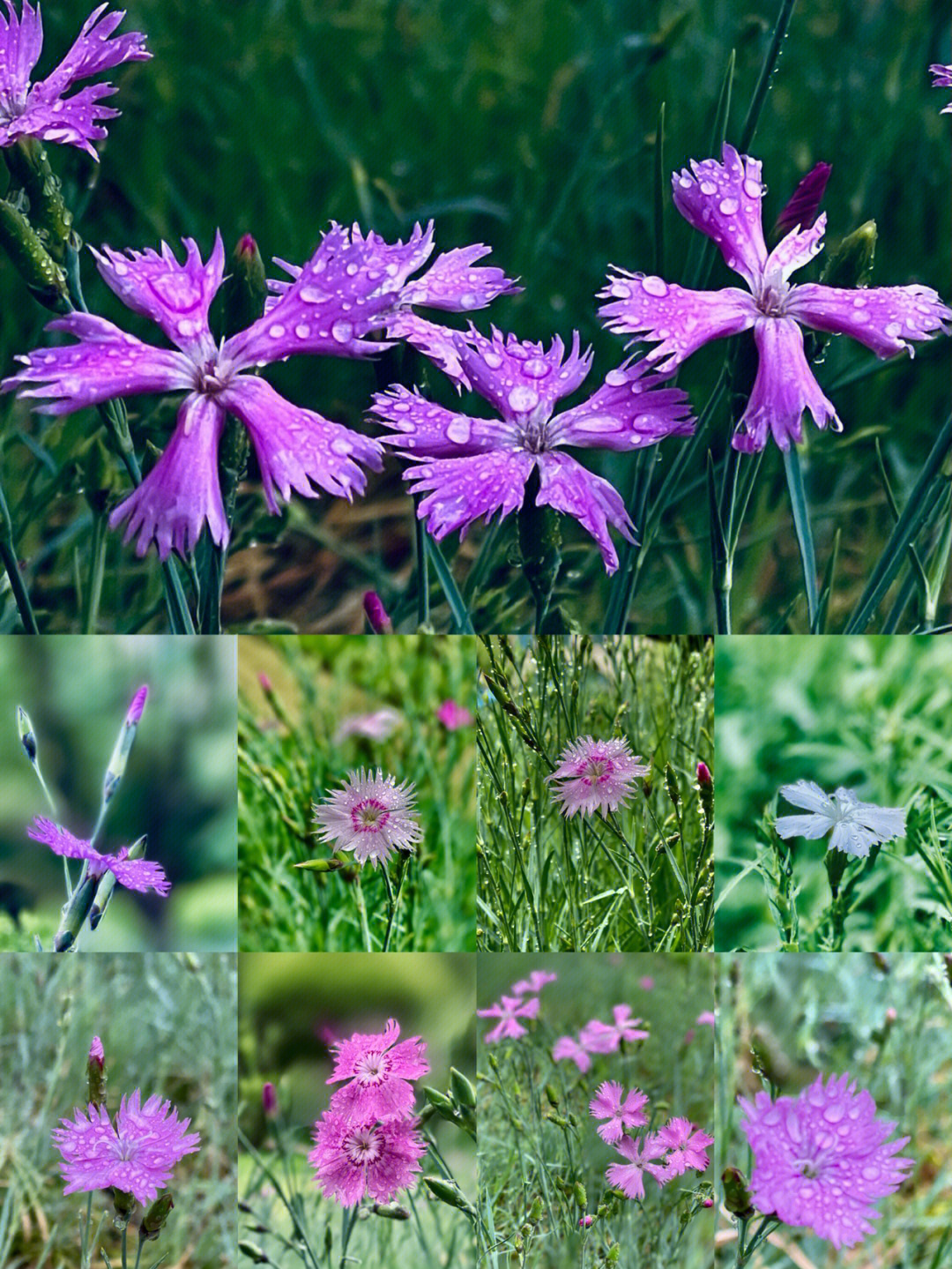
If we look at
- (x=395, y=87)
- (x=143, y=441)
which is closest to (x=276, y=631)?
(x=143, y=441)

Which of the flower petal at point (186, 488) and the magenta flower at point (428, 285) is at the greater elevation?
Result: the magenta flower at point (428, 285)

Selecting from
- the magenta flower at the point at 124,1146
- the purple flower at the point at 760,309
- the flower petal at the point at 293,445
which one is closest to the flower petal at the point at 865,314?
the purple flower at the point at 760,309

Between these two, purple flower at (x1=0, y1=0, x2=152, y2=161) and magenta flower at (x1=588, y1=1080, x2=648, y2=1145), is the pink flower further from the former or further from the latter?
purple flower at (x1=0, y1=0, x2=152, y2=161)

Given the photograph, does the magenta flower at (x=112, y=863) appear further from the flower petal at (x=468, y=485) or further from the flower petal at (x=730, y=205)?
the flower petal at (x=730, y=205)

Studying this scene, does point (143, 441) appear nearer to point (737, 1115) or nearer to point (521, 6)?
point (521, 6)

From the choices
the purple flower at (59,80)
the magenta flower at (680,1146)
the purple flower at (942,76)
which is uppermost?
the purple flower at (942,76)

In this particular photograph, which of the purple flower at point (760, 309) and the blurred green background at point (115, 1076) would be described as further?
the blurred green background at point (115, 1076)

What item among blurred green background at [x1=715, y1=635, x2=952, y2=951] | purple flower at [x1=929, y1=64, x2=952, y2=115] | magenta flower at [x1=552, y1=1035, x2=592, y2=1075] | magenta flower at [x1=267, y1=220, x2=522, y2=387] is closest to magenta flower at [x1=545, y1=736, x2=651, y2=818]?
blurred green background at [x1=715, y1=635, x2=952, y2=951]

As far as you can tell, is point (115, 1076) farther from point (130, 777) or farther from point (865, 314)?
point (865, 314)
